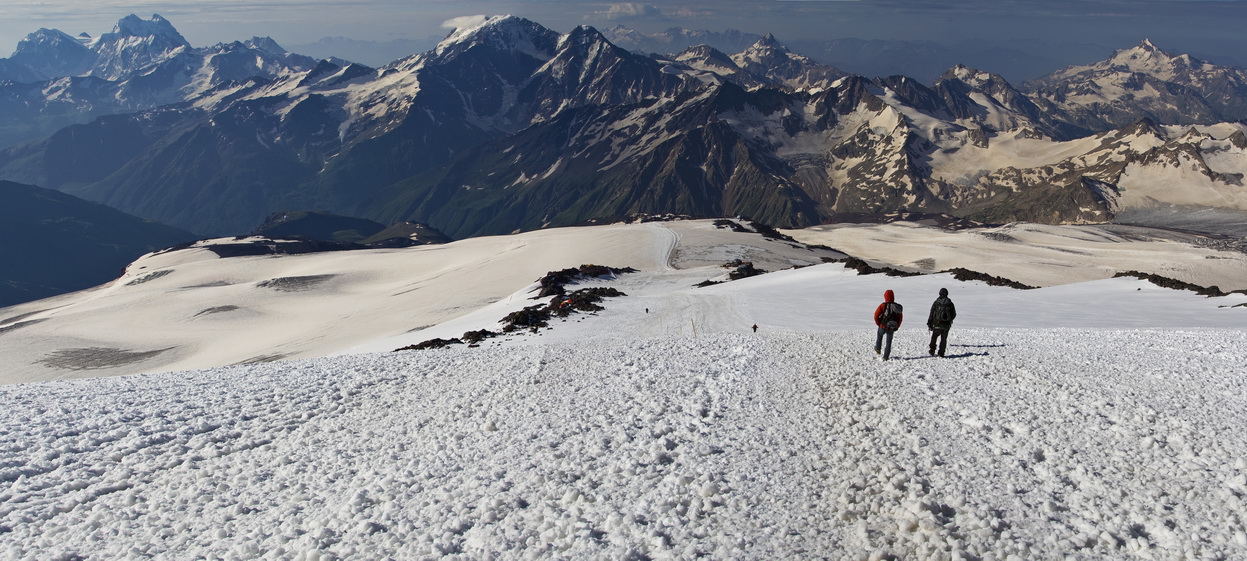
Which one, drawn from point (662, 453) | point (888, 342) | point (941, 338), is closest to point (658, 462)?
point (662, 453)

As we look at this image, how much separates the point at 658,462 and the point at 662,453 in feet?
1.00

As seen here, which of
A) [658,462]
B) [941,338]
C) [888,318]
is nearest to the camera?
[658,462]

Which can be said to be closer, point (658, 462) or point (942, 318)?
point (658, 462)

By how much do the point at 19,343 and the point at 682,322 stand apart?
7602cm

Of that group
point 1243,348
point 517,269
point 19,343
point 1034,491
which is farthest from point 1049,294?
point 19,343

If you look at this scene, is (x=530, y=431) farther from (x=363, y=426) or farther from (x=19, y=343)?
(x=19, y=343)

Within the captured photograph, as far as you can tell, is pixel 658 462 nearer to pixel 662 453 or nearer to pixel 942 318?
pixel 662 453

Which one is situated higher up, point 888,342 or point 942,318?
point 942,318

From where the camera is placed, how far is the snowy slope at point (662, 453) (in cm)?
1033

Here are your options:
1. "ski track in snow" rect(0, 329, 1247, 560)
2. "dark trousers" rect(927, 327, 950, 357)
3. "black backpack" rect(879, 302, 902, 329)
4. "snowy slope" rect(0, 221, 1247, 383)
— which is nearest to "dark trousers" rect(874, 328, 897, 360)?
"black backpack" rect(879, 302, 902, 329)

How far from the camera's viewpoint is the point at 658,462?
12844 millimetres

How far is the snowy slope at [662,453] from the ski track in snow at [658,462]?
63mm

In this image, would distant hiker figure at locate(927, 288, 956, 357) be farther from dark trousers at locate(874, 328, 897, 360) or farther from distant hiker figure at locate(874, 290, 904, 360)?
dark trousers at locate(874, 328, 897, 360)

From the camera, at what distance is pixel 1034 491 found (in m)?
11.3
